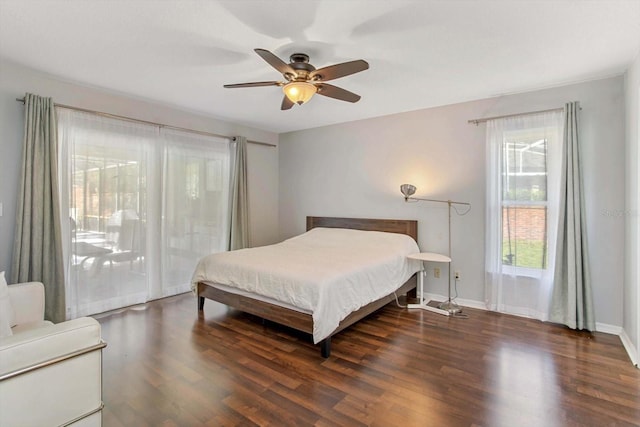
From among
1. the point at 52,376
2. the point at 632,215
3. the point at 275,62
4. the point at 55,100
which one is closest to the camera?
the point at 52,376

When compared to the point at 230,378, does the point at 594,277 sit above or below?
above

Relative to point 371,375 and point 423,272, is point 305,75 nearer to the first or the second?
point 371,375

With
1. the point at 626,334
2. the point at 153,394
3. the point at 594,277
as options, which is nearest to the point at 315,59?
the point at 153,394

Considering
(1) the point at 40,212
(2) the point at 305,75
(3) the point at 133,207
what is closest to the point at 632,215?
(2) the point at 305,75

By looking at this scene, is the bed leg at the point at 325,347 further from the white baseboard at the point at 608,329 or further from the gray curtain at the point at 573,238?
the gray curtain at the point at 573,238

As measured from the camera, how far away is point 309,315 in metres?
2.63

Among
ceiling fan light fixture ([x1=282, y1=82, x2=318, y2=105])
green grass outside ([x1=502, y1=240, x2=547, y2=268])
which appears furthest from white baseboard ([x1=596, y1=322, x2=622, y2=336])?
ceiling fan light fixture ([x1=282, y1=82, x2=318, y2=105])

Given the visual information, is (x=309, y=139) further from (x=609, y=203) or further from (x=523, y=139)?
(x=609, y=203)

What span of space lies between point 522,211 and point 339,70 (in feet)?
8.32

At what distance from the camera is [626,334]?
2871 mm

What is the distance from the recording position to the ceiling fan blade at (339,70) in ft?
7.27

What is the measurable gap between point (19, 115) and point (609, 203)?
5.60m

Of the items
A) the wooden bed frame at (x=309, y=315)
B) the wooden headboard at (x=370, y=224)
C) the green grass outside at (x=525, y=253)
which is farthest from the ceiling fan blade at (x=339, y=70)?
the green grass outside at (x=525, y=253)

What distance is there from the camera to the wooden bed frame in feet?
8.82
